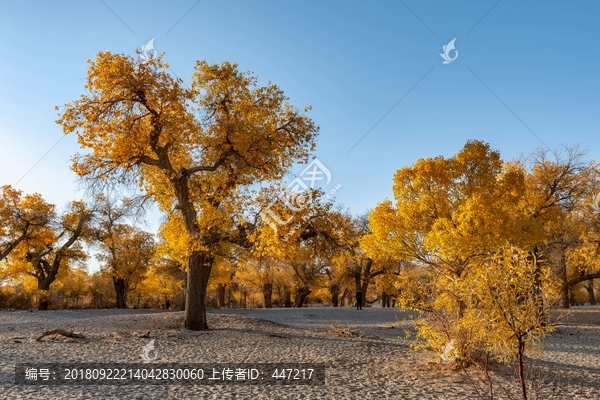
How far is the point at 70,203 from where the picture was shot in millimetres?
35000

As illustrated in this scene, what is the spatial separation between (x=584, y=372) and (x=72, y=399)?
11.4 m

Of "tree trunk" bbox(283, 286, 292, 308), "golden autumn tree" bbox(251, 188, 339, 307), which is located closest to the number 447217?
"golden autumn tree" bbox(251, 188, 339, 307)

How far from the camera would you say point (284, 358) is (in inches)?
450

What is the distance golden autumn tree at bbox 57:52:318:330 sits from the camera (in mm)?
14055

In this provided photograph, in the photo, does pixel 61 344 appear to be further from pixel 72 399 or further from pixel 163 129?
pixel 163 129

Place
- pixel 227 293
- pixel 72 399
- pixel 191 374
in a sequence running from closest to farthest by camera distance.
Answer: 1. pixel 72 399
2. pixel 191 374
3. pixel 227 293

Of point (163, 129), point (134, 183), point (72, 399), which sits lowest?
point (72, 399)

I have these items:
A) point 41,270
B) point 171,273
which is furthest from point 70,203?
point 171,273

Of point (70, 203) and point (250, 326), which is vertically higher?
point (70, 203)

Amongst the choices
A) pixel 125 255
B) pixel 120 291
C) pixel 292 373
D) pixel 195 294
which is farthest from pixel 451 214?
pixel 120 291

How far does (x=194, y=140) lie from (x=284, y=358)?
8.41 m

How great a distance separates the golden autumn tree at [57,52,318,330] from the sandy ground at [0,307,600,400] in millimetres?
3006
